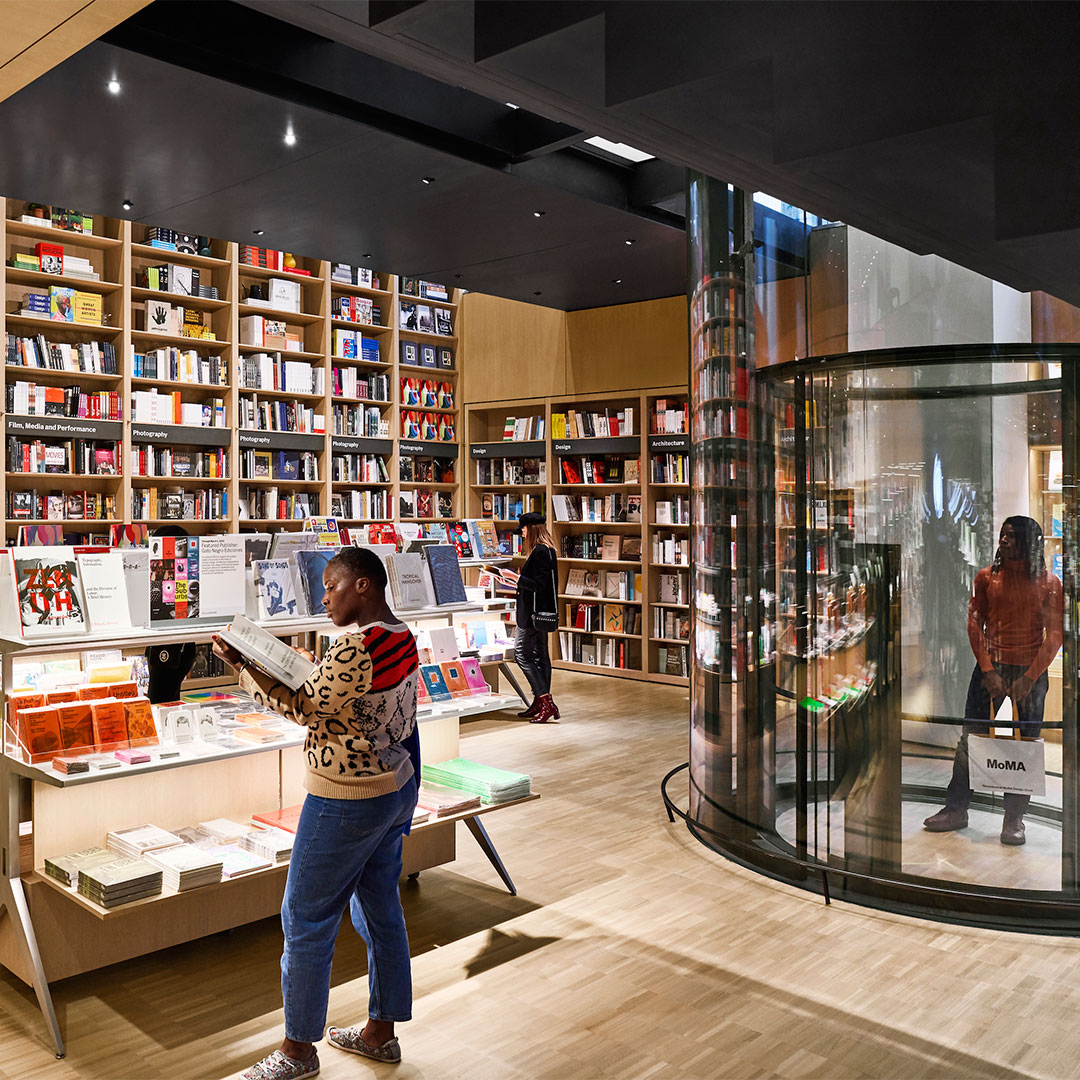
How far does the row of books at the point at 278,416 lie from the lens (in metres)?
9.43

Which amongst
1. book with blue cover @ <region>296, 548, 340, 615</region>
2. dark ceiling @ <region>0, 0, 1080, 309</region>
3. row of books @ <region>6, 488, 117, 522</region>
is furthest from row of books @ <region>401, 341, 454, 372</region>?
book with blue cover @ <region>296, 548, 340, 615</region>

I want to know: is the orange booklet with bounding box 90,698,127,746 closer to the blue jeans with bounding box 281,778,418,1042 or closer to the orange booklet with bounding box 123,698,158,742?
the orange booklet with bounding box 123,698,158,742

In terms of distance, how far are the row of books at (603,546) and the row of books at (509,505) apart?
1.77ft

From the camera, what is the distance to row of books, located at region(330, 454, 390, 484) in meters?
10.3

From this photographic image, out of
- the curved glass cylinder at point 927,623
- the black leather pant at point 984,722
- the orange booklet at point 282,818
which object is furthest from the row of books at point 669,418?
the orange booklet at point 282,818

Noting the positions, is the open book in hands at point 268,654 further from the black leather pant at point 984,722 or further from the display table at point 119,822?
the black leather pant at point 984,722

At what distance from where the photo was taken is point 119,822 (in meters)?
3.52

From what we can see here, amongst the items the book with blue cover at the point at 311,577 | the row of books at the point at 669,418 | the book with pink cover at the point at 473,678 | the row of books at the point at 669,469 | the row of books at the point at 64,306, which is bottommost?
the book with pink cover at the point at 473,678

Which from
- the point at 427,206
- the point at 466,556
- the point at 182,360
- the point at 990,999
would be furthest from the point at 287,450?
the point at 990,999

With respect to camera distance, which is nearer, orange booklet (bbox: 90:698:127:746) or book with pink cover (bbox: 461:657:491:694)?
orange booklet (bbox: 90:698:127:746)

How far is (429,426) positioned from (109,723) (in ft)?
26.8

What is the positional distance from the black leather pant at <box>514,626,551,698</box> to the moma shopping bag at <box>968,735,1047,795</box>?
418 centimetres

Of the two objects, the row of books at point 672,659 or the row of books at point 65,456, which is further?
the row of books at point 672,659

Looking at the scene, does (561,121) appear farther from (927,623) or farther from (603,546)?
(603,546)
